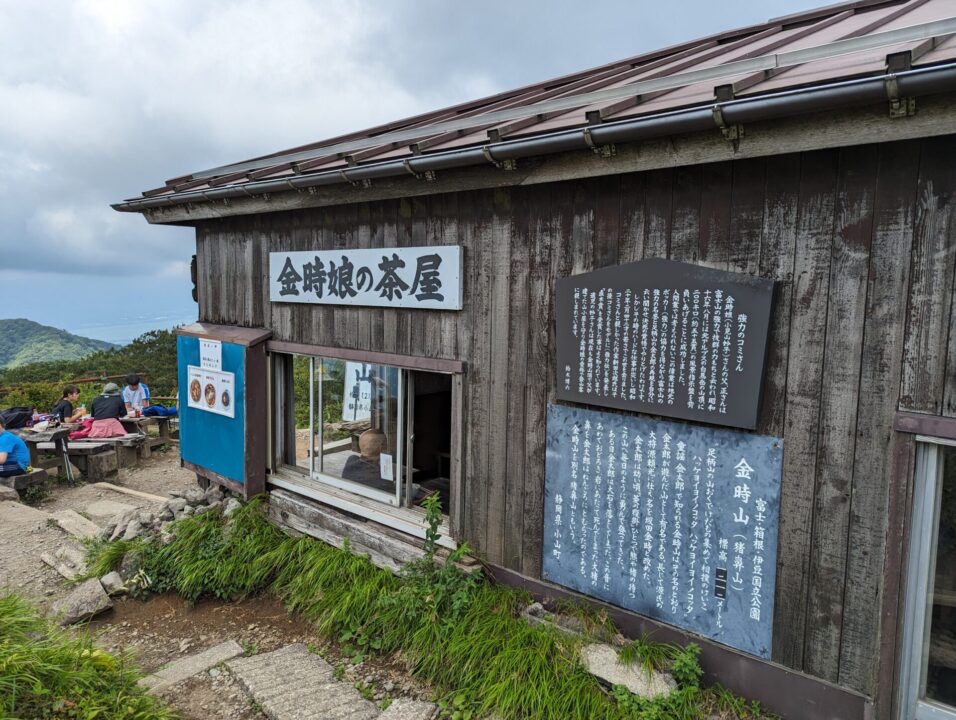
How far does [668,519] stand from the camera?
3.97 m

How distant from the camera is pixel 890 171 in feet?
10.3

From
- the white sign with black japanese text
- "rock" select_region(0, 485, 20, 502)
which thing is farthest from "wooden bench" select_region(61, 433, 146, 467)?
the white sign with black japanese text

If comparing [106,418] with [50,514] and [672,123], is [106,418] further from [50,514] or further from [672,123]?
[672,123]

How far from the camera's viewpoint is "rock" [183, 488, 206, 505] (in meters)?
7.45

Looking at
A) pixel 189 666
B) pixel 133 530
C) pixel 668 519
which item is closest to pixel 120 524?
pixel 133 530

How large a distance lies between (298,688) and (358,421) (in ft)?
8.43

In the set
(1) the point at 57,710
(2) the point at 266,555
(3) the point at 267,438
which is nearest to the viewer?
(1) the point at 57,710

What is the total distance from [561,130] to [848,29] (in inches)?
117

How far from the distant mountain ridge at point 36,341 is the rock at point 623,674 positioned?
64544 mm

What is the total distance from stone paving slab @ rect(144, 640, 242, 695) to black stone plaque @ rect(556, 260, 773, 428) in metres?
3.79

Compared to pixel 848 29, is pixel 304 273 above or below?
below

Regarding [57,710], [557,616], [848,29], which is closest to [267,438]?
[57,710]

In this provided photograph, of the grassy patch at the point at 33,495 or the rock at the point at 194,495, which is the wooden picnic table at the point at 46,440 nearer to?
the grassy patch at the point at 33,495

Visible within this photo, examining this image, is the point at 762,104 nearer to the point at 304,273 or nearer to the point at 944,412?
the point at 944,412
